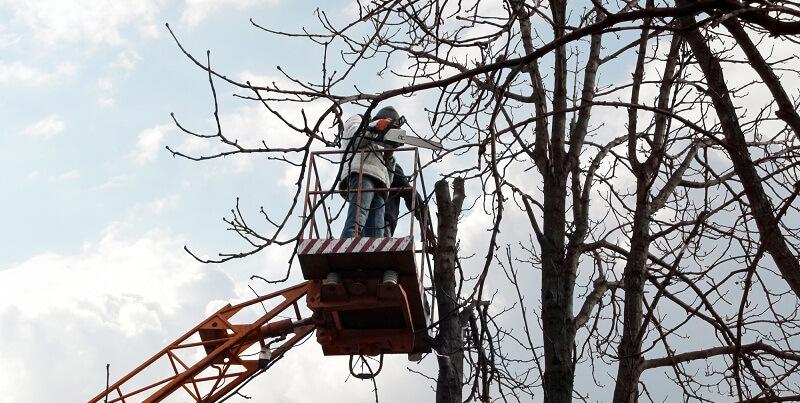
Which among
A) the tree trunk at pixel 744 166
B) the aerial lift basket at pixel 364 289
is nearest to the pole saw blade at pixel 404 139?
the aerial lift basket at pixel 364 289

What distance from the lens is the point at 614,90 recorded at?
8.20 metres

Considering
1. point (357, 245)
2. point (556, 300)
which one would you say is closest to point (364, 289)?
point (357, 245)

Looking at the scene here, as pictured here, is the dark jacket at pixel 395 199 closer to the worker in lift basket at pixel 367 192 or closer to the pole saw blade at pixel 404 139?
the worker in lift basket at pixel 367 192

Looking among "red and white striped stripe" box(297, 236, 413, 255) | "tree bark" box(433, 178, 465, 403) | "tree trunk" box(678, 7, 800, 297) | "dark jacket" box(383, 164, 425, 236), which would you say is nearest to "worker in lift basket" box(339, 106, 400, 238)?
"dark jacket" box(383, 164, 425, 236)

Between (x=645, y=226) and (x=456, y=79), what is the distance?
140 inches

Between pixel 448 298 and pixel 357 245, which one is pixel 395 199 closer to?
pixel 357 245

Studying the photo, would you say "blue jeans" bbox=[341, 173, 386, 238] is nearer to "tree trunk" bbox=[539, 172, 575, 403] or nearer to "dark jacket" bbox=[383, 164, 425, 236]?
"dark jacket" bbox=[383, 164, 425, 236]

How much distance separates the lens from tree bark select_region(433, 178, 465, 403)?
9.02m

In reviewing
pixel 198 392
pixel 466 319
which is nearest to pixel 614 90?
pixel 466 319

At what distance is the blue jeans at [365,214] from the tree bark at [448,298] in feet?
2.41

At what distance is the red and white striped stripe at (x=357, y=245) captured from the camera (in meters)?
9.61

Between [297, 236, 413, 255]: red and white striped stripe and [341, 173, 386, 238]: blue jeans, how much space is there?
301 millimetres

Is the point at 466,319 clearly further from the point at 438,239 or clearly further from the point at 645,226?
the point at 645,226

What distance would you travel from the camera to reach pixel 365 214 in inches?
400
